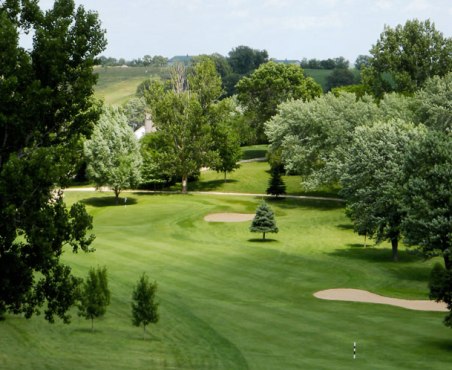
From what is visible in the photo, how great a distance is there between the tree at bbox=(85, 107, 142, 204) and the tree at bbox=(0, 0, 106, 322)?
2608 inches

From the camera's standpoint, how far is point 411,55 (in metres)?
116

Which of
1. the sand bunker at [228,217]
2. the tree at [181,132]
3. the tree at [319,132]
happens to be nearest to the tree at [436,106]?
the tree at [319,132]

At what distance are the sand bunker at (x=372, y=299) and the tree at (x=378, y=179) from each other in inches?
358

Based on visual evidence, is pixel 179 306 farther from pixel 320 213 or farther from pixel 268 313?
pixel 320 213

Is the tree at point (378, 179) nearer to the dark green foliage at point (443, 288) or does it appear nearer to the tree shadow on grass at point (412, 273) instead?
the tree shadow on grass at point (412, 273)

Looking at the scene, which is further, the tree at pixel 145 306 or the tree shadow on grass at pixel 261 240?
the tree shadow on grass at pixel 261 240

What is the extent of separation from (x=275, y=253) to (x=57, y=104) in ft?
130

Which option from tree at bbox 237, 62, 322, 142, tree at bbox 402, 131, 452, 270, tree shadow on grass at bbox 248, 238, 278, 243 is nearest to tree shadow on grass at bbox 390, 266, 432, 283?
tree at bbox 402, 131, 452, 270

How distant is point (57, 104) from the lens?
26.6 metres

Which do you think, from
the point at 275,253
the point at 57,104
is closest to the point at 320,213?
the point at 275,253

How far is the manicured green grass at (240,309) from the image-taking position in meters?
33.1

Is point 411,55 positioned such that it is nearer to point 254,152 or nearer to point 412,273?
point 254,152

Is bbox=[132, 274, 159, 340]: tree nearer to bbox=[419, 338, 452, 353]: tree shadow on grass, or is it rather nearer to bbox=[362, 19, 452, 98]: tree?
bbox=[419, 338, 452, 353]: tree shadow on grass

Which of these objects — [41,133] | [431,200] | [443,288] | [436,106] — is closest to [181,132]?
[436,106]
